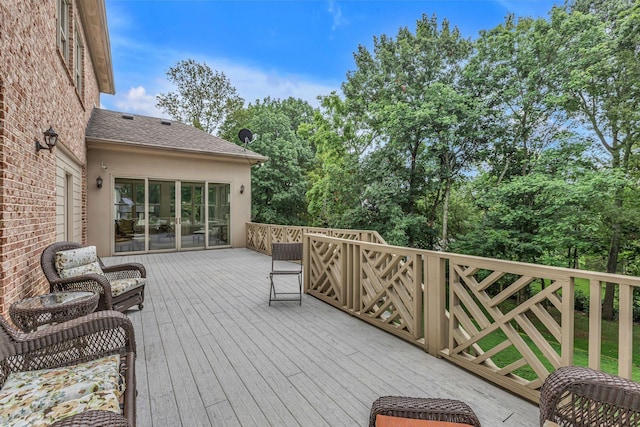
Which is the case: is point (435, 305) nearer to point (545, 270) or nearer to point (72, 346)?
point (545, 270)

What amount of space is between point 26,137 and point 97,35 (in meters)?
5.40

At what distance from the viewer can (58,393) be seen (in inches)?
58.6

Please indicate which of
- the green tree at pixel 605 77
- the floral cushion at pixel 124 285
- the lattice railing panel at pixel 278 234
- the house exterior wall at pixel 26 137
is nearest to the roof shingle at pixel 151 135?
the lattice railing panel at pixel 278 234

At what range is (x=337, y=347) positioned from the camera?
3.06 meters

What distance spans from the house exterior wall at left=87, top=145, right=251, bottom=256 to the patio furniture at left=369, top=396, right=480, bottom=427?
9156 mm

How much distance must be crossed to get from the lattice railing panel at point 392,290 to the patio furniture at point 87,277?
287 cm

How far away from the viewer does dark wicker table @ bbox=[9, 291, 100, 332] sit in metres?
2.37

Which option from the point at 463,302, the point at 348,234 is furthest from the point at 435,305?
the point at 348,234

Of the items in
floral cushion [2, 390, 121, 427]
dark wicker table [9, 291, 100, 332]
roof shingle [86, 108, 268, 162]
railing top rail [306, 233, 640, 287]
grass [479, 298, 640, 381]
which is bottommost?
grass [479, 298, 640, 381]

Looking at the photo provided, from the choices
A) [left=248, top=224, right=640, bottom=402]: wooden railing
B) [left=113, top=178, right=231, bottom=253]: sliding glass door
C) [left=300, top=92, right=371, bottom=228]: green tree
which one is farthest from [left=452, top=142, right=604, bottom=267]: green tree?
[left=113, top=178, right=231, bottom=253]: sliding glass door

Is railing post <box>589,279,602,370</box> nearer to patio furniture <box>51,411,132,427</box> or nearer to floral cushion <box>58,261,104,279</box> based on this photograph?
patio furniture <box>51,411,132,427</box>

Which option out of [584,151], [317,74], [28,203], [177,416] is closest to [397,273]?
[177,416]

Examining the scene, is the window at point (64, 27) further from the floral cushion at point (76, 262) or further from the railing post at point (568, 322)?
the railing post at point (568, 322)

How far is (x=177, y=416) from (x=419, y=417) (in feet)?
5.22
